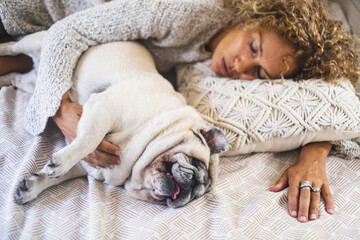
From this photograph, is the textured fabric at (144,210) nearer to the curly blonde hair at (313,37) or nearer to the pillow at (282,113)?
the pillow at (282,113)

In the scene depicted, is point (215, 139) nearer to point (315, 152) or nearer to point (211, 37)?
point (315, 152)

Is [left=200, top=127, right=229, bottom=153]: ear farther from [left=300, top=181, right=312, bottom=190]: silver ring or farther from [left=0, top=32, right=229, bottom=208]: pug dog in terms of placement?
[left=300, top=181, right=312, bottom=190]: silver ring

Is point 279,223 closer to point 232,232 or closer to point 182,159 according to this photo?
point 232,232

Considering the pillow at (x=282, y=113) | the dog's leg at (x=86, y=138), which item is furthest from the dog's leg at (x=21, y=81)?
the pillow at (x=282, y=113)

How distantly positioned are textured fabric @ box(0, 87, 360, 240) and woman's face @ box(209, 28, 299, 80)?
44 centimetres

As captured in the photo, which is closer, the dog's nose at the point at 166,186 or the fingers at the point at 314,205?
the dog's nose at the point at 166,186

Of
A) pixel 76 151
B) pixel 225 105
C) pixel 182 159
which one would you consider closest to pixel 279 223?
pixel 182 159

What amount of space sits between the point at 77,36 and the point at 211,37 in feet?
2.19

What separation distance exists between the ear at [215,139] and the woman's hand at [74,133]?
31 centimetres

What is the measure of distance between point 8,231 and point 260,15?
135cm

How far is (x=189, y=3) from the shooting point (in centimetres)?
140

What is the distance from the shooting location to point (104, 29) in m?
Answer: 1.32

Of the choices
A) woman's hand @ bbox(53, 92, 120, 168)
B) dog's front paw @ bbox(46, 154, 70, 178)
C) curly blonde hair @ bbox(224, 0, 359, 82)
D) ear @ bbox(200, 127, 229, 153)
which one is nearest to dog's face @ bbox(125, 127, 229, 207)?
ear @ bbox(200, 127, 229, 153)

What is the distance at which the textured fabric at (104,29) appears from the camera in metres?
1.20
